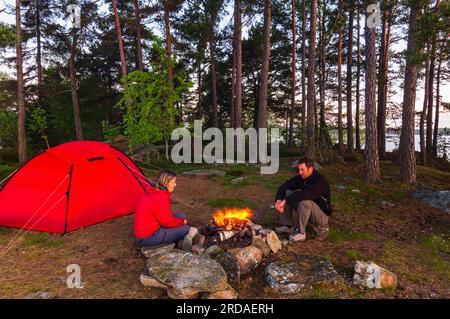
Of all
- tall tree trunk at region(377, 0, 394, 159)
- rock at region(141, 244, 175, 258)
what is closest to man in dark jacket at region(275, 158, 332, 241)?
rock at region(141, 244, 175, 258)

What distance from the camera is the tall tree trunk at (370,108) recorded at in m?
10.3

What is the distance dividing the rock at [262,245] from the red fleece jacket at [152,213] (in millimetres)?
1598

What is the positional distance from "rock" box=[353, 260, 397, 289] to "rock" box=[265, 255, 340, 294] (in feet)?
0.97

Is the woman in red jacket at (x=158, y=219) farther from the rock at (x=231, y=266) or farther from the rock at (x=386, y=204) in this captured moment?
the rock at (x=386, y=204)

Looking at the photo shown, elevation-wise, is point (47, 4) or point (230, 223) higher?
point (47, 4)

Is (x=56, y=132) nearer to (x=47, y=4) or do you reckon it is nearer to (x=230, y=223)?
(x=47, y=4)

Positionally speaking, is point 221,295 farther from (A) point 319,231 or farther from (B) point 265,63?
(B) point 265,63

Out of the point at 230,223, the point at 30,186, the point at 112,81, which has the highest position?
the point at 112,81

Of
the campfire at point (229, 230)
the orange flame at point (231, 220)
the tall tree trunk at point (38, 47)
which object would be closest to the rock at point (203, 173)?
the orange flame at point (231, 220)

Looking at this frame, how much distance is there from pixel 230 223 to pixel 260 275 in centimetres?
128

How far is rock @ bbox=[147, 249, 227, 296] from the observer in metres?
3.93

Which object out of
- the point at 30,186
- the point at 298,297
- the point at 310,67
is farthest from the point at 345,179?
the point at 30,186

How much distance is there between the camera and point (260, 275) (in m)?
4.66

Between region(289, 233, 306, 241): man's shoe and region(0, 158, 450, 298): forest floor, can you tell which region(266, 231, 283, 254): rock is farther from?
region(289, 233, 306, 241): man's shoe
